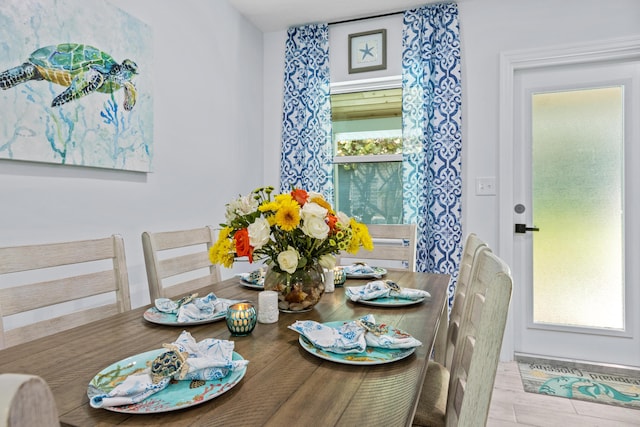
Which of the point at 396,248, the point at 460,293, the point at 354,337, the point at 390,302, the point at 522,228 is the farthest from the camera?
the point at 522,228

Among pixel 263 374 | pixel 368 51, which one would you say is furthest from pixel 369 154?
pixel 263 374

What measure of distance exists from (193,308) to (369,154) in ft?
7.97

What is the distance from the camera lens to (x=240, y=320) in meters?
0.98

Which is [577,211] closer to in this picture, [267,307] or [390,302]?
[390,302]

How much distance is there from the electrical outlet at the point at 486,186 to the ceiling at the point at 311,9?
1.41 meters

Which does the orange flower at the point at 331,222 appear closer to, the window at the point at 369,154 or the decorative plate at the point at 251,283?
the decorative plate at the point at 251,283

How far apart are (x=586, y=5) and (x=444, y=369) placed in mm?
2676

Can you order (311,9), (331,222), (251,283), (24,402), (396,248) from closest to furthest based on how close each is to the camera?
(24,402), (331,222), (251,283), (396,248), (311,9)

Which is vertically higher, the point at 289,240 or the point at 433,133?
the point at 433,133

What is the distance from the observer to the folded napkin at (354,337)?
2.79 ft

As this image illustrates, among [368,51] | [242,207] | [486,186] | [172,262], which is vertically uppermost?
[368,51]

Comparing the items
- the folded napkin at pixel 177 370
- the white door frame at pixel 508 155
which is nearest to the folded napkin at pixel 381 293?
the folded napkin at pixel 177 370

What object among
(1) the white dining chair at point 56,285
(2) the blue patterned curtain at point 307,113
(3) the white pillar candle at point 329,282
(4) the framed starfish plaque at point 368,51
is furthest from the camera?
(2) the blue patterned curtain at point 307,113

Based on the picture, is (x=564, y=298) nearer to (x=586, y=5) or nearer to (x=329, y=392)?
(x=586, y=5)
